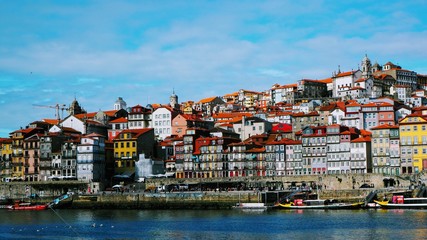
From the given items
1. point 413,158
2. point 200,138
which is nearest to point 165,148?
point 200,138

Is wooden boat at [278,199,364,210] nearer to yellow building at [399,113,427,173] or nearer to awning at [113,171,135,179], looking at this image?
yellow building at [399,113,427,173]

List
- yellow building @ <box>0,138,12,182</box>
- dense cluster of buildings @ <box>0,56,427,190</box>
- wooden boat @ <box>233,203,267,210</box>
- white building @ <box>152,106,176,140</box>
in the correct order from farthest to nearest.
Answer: white building @ <box>152,106,176,140</box> → yellow building @ <box>0,138,12,182</box> → dense cluster of buildings @ <box>0,56,427,190</box> → wooden boat @ <box>233,203,267,210</box>

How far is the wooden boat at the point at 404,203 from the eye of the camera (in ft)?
239

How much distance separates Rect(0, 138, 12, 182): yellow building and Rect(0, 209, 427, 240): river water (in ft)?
95.8

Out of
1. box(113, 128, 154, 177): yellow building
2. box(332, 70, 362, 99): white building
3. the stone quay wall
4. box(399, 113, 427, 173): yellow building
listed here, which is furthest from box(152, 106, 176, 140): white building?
box(399, 113, 427, 173): yellow building

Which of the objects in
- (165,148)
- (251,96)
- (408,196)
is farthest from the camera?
(251,96)

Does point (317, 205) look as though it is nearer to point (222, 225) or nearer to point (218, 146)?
point (222, 225)

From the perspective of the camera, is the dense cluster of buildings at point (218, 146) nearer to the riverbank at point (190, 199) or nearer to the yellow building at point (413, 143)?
the yellow building at point (413, 143)

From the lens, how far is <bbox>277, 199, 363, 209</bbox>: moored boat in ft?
245

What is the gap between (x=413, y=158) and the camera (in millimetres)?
88625

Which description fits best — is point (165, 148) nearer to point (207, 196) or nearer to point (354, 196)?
point (207, 196)

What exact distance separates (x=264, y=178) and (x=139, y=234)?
118ft

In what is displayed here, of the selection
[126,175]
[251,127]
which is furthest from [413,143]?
[126,175]

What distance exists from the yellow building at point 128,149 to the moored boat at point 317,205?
99.2ft
